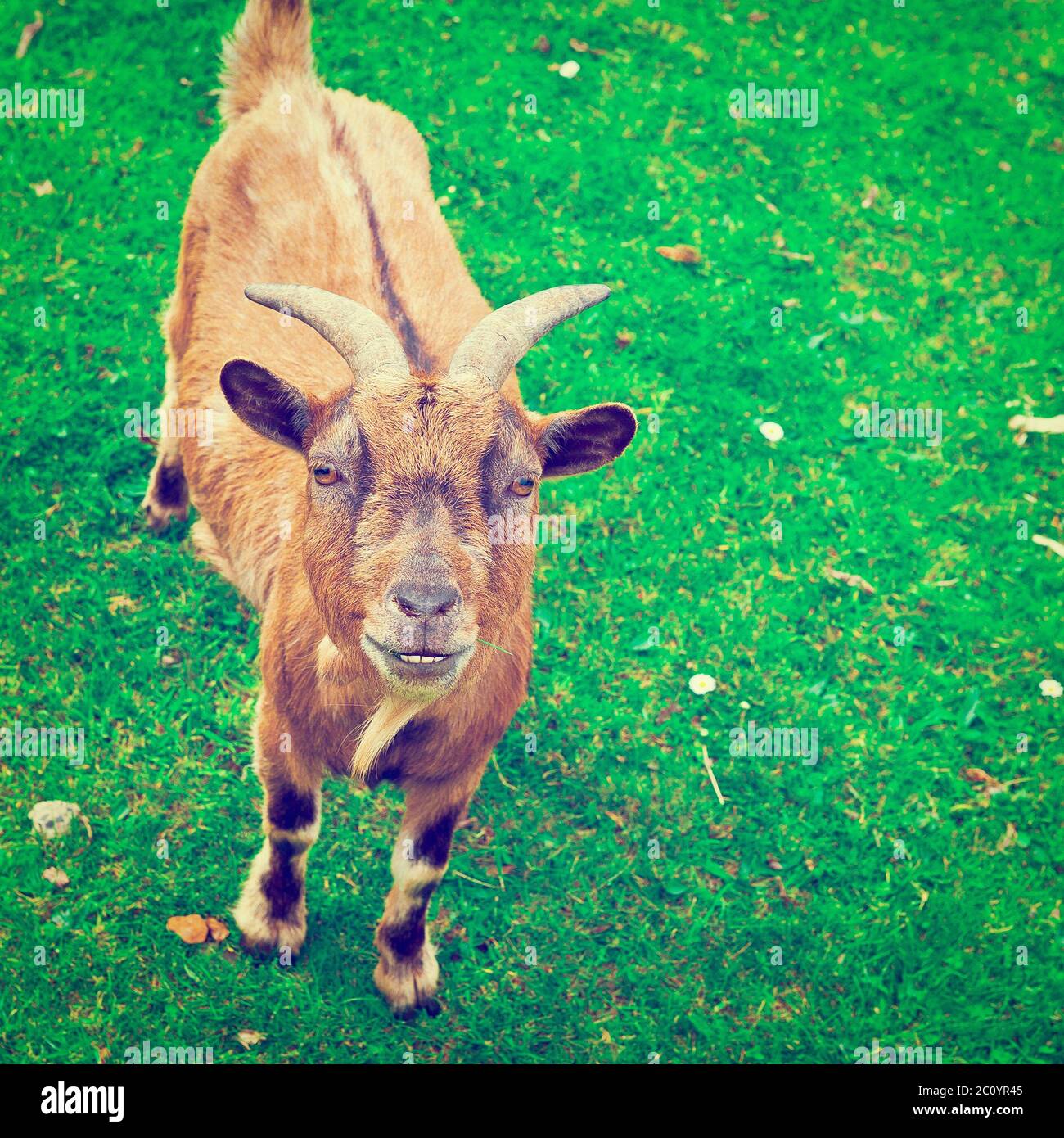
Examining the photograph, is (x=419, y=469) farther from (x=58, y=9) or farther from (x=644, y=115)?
(x=58, y=9)

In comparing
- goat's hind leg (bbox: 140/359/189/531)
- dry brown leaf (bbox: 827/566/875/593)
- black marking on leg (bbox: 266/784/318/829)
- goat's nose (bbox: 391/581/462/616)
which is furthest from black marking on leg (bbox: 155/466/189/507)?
dry brown leaf (bbox: 827/566/875/593)

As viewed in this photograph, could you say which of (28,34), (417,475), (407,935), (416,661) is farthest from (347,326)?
(28,34)

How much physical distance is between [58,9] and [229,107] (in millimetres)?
2577

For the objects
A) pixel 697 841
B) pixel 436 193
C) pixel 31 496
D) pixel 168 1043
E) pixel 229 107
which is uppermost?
pixel 436 193

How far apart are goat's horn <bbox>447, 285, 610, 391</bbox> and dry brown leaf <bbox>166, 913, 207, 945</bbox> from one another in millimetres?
2604

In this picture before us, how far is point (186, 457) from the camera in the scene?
4.94 metres

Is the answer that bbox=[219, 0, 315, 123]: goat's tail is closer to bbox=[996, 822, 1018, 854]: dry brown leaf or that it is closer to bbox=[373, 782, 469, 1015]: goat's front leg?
bbox=[373, 782, 469, 1015]: goat's front leg

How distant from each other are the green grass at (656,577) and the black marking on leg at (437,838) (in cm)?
64

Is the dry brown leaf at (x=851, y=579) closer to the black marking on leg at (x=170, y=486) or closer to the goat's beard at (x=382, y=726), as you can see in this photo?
the goat's beard at (x=382, y=726)

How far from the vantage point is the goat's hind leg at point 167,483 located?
5336 mm

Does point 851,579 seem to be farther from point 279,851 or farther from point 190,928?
point 190,928

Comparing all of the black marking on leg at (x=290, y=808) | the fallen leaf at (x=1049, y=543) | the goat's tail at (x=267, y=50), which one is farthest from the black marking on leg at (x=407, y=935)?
the fallen leaf at (x=1049, y=543)

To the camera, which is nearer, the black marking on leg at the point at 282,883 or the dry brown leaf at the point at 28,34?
the black marking on leg at the point at 282,883

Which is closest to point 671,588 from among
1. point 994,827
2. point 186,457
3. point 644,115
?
point 994,827
